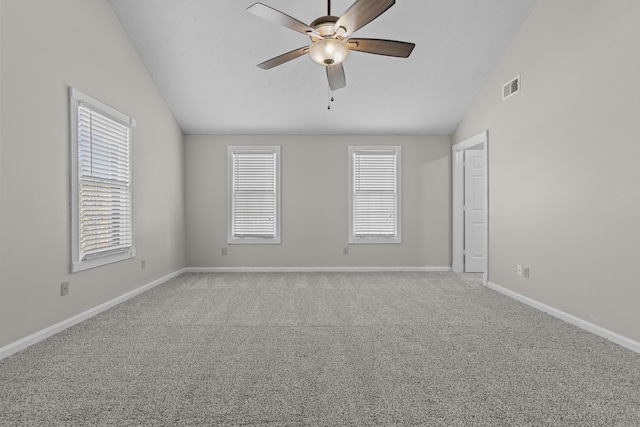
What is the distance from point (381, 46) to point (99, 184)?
3.11m

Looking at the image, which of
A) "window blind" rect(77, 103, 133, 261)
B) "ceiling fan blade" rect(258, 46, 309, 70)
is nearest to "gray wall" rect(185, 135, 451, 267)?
"window blind" rect(77, 103, 133, 261)

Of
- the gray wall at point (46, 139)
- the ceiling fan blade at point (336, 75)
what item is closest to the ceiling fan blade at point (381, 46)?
the ceiling fan blade at point (336, 75)

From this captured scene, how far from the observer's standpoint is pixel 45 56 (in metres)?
2.94

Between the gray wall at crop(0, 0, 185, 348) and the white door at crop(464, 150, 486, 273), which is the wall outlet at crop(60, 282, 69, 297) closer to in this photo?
the gray wall at crop(0, 0, 185, 348)

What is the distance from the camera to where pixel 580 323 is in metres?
3.22

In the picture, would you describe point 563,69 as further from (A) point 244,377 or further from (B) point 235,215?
(B) point 235,215

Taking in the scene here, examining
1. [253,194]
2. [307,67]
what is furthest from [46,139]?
[253,194]

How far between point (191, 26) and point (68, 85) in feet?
5.14

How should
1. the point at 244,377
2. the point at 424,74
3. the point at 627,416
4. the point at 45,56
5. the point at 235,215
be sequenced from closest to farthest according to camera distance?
the point at 627,416 → the point at 244,377 → the point at 45,56 → the point at 424,74 → the point at 235,215

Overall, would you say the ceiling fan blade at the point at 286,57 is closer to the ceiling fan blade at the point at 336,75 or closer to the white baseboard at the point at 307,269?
the ceiling fan blade at the point at 336,75

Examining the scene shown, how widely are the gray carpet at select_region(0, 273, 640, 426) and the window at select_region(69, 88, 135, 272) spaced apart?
0.69 m

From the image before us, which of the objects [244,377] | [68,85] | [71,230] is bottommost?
[244,377]

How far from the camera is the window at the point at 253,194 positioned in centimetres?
614

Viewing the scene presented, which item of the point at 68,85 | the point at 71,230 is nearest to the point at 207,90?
the point at 68,85
